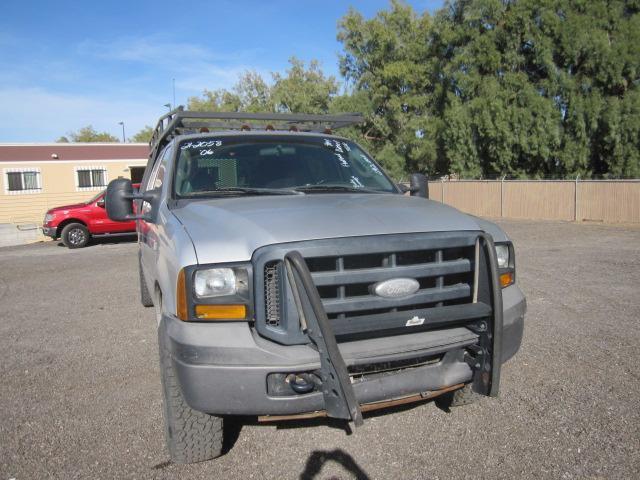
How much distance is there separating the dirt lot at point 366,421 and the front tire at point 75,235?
10012 mm

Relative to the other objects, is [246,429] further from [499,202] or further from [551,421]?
[499,202]

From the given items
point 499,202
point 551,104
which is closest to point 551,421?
point 499,202

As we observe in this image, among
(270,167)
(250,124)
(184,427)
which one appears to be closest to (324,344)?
(184,427)

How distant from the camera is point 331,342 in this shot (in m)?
2.50

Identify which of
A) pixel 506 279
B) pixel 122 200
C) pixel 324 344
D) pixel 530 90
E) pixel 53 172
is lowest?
pixel 324 344

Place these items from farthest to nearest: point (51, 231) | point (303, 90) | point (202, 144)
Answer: point (303, 90) → point (51, 231) → point (202, 144)

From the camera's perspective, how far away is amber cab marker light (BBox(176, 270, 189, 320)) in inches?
109

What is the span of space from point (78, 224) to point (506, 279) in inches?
598

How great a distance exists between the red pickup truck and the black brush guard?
14380mm

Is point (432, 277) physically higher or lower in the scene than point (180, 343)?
higher

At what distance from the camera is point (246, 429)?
3.62 meters

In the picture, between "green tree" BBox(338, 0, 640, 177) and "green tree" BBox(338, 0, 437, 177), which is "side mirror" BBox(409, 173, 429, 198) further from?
"green tree" BBox(338, 0, 437, 177)

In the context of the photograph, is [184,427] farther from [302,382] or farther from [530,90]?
[530,90]

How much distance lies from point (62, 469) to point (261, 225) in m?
1.81
